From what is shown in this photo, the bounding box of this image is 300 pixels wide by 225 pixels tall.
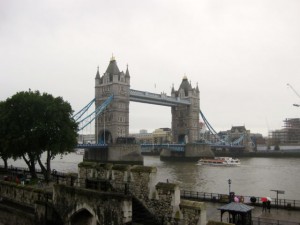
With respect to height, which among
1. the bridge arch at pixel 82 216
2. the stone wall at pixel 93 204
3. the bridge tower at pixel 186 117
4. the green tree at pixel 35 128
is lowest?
the bridge arch at pixel 82 216

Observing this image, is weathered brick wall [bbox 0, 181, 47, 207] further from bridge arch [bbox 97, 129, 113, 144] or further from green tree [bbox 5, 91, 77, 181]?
bridge arch [bbox 97, 129, 113, 144]

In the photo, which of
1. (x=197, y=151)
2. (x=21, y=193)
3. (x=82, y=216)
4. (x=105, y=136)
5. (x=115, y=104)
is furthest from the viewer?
(x=197, y=151)

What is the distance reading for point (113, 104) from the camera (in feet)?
307

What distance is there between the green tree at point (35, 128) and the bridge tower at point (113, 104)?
188ft

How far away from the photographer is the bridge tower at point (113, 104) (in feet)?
306

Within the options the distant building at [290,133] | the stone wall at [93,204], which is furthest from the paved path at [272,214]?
the distant building at [290,133]

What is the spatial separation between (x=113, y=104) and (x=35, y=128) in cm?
6018

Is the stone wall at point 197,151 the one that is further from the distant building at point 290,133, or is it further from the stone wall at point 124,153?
the distant building at point 290,133

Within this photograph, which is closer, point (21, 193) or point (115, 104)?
point (21, 193)

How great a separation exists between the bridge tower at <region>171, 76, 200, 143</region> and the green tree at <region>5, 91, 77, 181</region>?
3549 inches

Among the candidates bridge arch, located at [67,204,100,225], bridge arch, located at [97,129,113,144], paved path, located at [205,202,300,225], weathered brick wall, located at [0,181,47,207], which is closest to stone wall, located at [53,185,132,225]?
bridge arch, located at [67,204,100,225]

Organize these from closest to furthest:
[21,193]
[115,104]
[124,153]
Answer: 1. [21,193]
2. [124,153]
3. [115,104]

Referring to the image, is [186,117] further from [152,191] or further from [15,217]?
[152,191]

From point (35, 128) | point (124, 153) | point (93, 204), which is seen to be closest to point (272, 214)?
point (93, 204)
